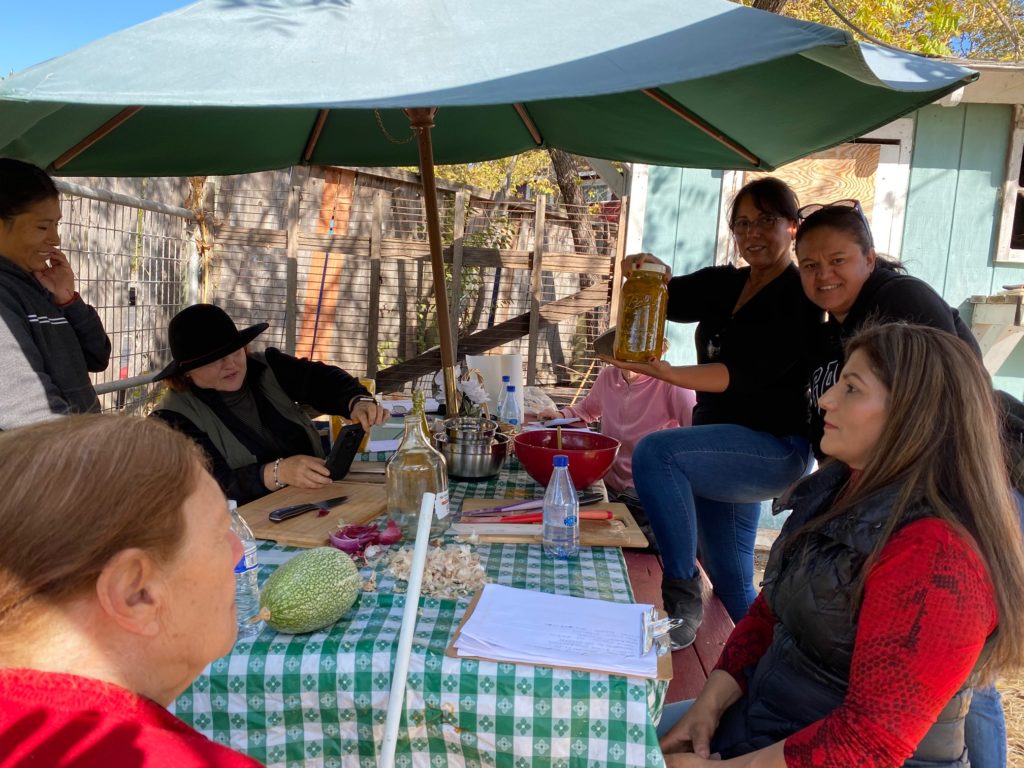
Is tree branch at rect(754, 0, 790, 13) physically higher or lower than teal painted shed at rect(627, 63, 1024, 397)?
higher

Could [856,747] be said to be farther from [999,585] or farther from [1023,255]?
[1023,255]

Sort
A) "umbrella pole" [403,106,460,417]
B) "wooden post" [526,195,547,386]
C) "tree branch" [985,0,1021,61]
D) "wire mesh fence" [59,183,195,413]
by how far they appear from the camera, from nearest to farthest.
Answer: "umbrella pole" [403,106,460,417]
"wire mesh fence" [59,183,195,413]
"tree branch" [985,0,1021,61]
"wooden post" [526,195,547,386]

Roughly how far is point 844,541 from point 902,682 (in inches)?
11.3

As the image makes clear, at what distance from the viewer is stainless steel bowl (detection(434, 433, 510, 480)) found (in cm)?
258

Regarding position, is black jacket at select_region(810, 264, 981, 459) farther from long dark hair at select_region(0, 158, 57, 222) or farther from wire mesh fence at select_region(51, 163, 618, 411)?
wire mesh fence at select_region(51, 163, 618, 411)

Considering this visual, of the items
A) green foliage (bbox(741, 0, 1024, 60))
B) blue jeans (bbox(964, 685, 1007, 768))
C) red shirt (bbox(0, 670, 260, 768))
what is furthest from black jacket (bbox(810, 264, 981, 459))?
green foliage (bbox(741, 0, 1024, 60))

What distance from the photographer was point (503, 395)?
3.46 m

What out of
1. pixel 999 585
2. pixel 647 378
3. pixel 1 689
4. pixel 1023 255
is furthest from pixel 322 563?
pixel 1023 255

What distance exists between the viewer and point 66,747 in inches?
29.8

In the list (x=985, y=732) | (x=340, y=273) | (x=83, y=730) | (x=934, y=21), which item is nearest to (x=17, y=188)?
(x=83, y=730)

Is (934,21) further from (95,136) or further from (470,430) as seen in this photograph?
(95,136)

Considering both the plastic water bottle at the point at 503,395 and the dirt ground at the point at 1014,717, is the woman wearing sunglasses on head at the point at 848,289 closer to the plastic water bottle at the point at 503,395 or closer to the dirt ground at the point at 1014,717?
the plastic water bottle at the point at 503,395

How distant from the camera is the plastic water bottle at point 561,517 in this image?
189cm

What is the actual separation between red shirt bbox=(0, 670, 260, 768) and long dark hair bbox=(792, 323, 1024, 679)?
1.26 metres
